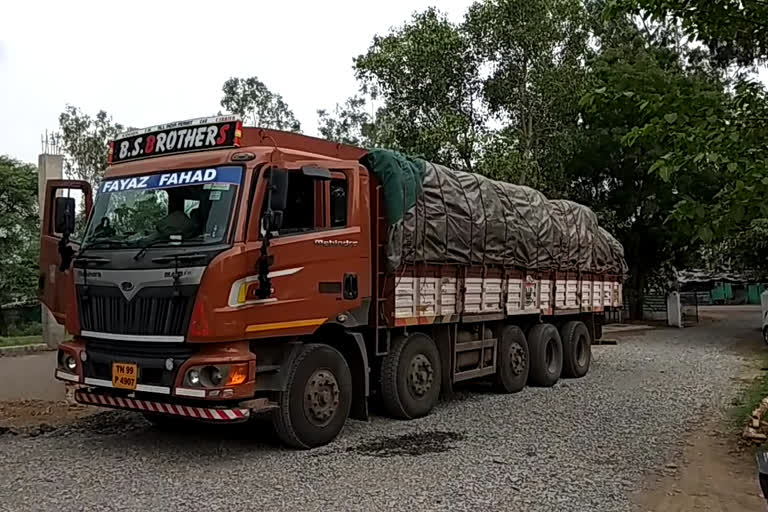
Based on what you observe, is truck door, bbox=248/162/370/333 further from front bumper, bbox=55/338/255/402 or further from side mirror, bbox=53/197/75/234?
side mirror, bbox=53/197/75/234

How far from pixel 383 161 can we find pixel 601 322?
7967 mm

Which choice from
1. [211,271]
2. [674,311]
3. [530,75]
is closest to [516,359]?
[211,271]

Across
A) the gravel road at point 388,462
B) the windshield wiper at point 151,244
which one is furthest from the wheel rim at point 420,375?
the windshield wiper at point 151,244

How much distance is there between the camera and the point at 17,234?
85.8 feet

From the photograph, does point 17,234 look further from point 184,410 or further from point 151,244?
point 184,410

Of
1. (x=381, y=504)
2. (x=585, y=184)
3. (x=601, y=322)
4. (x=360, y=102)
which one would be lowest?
(x=381, y=504)

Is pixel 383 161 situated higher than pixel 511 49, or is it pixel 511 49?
pixel 511 49

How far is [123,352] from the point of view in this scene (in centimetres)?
732

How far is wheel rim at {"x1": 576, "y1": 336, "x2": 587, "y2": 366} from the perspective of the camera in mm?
13812

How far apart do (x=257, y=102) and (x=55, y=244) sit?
36.3 metres

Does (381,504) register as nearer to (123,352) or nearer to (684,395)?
(123,352)

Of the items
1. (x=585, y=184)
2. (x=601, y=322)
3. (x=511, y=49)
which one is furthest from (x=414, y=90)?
(x=601, y=322)

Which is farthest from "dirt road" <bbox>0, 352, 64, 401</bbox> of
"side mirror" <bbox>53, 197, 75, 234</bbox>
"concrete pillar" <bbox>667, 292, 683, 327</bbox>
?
"concrete pillar" <bbox>667, 292, 683, 327</bbox>

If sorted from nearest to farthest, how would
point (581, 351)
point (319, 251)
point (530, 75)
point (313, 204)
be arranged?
point (319, 251) < point (313, 204) < point (581, 351) < point (530, 75)
